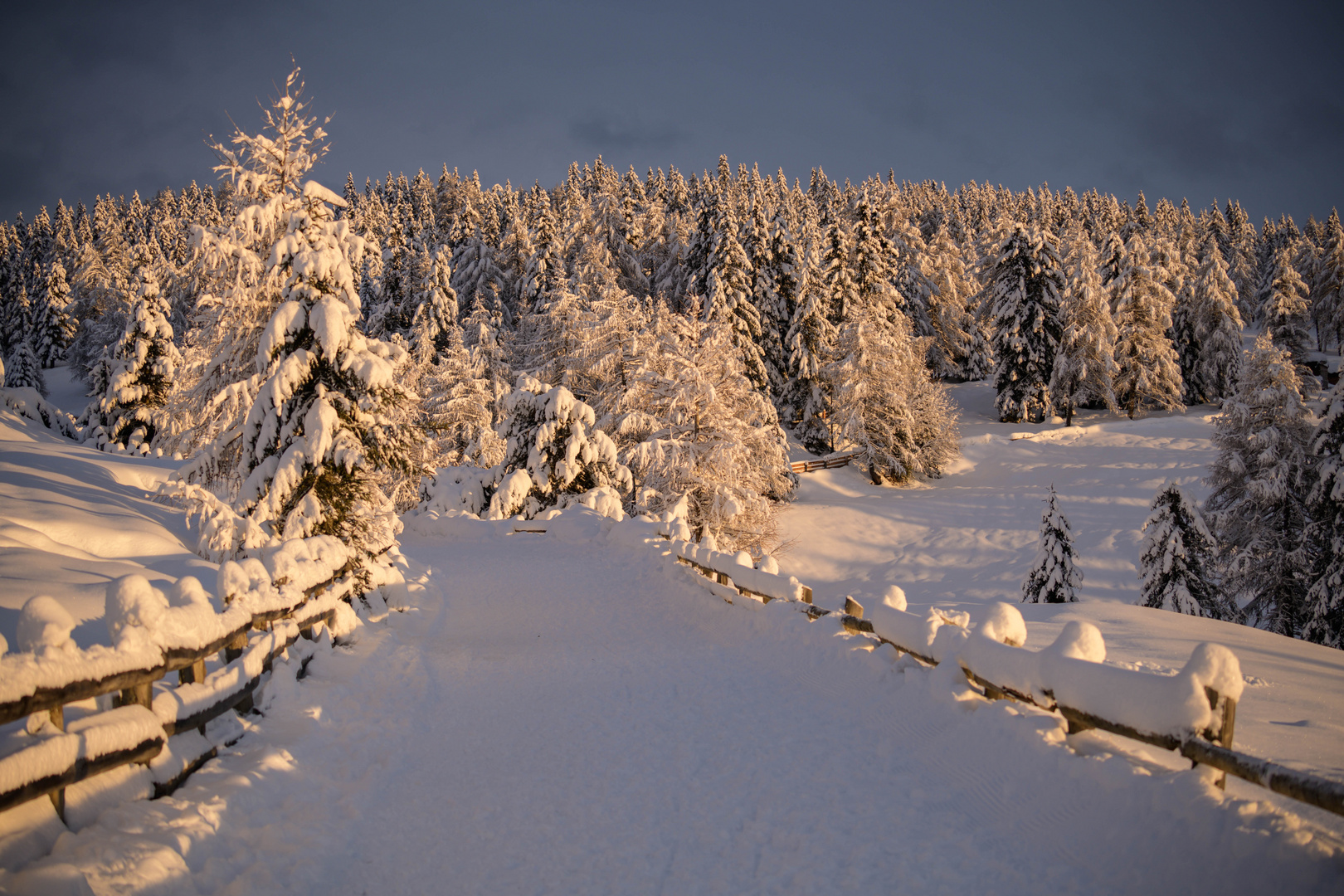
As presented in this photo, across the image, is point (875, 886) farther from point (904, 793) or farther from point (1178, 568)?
point (1178, 568)

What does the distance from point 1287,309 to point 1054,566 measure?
50.2 m

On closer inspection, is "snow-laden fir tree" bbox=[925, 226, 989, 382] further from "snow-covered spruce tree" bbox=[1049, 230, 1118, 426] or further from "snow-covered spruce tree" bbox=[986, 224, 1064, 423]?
"snow-covered spruce tree" bbox=[1049, 230, 1118, 426]

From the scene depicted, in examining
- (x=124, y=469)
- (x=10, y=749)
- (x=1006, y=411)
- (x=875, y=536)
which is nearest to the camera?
(x=10, y=749)

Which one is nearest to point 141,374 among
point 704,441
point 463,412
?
point 463,412

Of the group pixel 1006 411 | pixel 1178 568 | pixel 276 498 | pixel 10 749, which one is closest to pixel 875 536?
pixel 1178 568

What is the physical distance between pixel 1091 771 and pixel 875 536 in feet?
83.8

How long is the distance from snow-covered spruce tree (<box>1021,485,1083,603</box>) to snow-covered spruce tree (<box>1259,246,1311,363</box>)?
153ft

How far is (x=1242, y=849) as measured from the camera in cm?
326

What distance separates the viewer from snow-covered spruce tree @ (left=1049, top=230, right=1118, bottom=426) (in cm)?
4044

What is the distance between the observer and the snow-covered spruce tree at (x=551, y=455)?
73.6ft

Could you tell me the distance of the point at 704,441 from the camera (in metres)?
22.8

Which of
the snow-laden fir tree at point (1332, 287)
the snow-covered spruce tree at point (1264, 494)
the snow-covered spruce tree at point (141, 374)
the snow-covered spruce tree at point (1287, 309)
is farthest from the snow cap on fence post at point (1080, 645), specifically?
the snow-laden fir tree at point (1332, 287)

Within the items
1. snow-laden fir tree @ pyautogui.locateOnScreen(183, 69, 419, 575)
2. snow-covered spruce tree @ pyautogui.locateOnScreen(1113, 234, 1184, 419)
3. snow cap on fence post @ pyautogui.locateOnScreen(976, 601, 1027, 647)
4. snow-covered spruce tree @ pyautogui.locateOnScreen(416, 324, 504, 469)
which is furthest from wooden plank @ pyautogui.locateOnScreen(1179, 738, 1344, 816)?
snow-covered spruce tree @ pyautogui.locateOnScreen(1113, 234, 1184, 419)

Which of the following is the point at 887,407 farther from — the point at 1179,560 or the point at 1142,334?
the point at 1142,334
